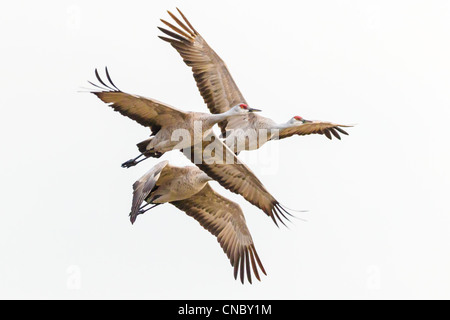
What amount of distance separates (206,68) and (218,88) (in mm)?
471

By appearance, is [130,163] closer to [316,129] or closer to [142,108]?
[142,108]

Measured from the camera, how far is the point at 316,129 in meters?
20.0

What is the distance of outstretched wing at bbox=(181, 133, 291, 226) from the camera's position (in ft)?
54.1

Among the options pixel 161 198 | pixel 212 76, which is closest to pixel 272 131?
pixel 212 76

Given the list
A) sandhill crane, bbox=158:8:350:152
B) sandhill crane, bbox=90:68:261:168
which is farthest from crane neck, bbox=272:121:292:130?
sandhill crane, bbox=90:68:261:168

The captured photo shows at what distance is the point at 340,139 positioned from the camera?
20219 mm

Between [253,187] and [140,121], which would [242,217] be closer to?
[253,187]

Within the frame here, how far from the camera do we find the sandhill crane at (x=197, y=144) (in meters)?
15.7

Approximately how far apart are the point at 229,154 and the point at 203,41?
269 cm

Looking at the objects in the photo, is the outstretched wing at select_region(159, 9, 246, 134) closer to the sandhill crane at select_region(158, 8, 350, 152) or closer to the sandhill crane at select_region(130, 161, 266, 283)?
the sandhill crane at select_region(158, 8, 350, 152)

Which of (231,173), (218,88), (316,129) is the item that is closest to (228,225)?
(231,173)

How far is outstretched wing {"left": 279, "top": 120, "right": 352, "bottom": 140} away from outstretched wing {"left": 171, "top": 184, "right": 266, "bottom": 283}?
2.04m

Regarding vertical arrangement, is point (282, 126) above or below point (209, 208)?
above

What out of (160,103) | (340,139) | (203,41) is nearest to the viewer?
(160,103)
